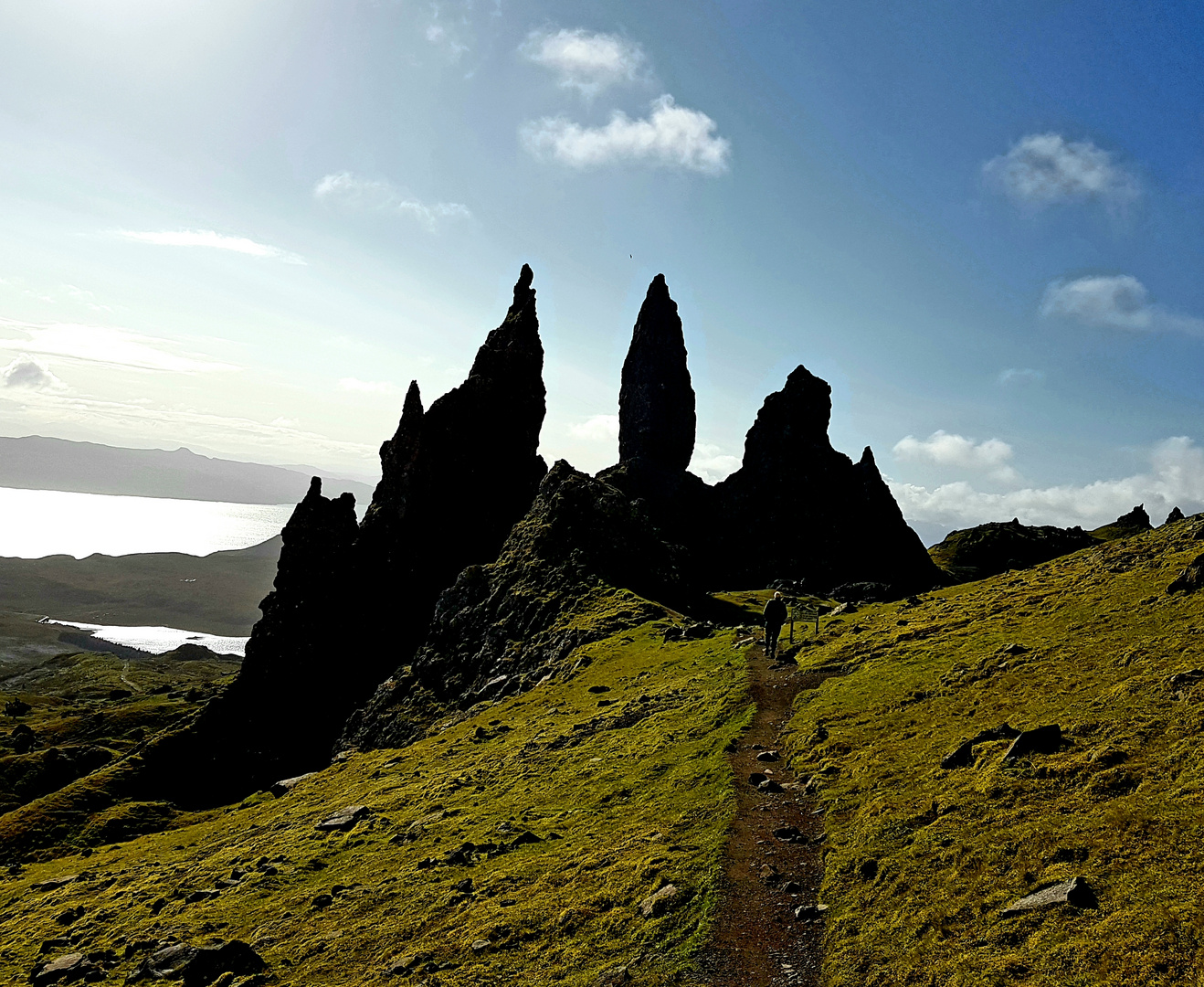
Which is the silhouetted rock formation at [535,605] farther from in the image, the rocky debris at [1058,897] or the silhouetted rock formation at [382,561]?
the rocky debris at [1058,897]

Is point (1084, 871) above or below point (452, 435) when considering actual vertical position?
below

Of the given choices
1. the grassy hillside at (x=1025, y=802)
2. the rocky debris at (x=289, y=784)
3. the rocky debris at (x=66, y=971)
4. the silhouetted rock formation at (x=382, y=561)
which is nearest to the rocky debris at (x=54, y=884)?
the rocky debris at (x=289, y=784)

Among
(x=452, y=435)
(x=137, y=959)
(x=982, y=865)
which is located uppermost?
(x=452, y=435)

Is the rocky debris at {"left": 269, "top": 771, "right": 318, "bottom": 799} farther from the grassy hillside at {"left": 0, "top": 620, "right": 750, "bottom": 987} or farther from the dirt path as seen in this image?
the dirt path

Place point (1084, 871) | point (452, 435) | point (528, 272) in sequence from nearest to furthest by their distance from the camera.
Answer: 1. point (1084, 871)
2. point (452, 435)
3. point (528, 272)

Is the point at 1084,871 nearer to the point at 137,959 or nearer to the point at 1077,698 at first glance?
the point at 1077,698

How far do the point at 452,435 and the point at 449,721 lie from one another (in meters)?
83.3

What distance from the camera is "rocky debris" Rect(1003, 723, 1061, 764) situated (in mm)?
24422

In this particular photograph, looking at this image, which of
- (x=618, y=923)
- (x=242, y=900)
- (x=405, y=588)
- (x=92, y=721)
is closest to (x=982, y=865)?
(x=618, y=923)

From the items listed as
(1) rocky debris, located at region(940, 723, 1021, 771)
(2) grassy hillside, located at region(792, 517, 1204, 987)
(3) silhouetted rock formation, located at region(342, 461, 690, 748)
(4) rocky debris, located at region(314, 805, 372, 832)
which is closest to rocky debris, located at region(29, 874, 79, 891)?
(3) silhouetted rock formation, located at region(342, 461, 690, 748)

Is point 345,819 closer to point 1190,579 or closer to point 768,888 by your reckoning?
point 768,888

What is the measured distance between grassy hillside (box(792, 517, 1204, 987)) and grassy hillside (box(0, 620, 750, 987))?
16.9 feet

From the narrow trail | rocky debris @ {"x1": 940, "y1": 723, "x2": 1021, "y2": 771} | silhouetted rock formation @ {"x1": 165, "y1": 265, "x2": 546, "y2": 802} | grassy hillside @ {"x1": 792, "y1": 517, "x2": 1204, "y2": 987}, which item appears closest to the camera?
grassy hillside @ {"x1": 792, "y1": 517, "x2": 1204, "y2": 987}

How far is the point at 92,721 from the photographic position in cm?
18662
